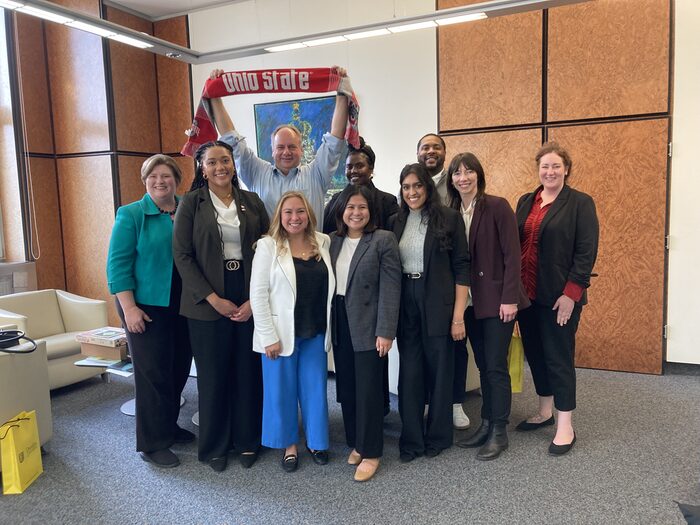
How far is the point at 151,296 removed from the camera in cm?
281

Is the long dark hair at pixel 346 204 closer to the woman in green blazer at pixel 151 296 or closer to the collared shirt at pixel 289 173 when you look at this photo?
the collared shirt at pixel 289 173

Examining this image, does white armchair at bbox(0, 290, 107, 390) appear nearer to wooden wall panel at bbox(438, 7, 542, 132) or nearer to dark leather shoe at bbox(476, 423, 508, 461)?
dark leather shoe at bbox(476, 423, 508, 461)

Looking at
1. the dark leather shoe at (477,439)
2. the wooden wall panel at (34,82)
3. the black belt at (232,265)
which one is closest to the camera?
the black belt at (232,265)

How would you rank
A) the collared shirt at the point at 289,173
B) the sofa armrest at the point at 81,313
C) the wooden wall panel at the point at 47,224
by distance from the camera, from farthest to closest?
the wooden wall panel at the point at 47,224, the sofa armrest at the point at 81,313, the collared shirt at the point at 289,173

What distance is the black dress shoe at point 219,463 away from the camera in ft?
9.30

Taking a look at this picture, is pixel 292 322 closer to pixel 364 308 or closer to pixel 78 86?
pixel 364 308

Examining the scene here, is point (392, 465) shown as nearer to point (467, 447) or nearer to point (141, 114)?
point (467, 447)

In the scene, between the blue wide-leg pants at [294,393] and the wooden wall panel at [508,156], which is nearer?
the blue wide-leg pants at [294,393]

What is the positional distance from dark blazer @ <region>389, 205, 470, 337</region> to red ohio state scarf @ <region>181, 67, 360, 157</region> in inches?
34.6

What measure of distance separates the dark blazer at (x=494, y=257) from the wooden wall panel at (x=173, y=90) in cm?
407

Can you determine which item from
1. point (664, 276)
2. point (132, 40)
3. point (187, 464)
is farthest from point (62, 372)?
point (664, 276)

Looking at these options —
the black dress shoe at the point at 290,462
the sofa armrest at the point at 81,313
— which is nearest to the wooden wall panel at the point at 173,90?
the sofa armrest at the point at 81,313

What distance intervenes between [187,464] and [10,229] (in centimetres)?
382

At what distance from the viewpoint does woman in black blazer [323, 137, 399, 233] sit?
284cm
